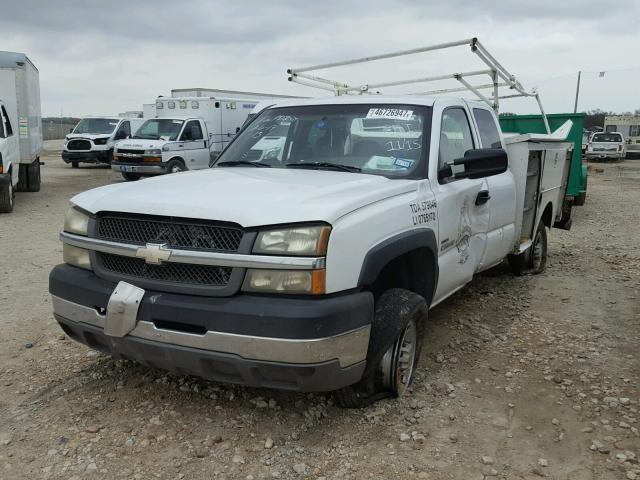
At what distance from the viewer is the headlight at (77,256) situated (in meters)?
3.34

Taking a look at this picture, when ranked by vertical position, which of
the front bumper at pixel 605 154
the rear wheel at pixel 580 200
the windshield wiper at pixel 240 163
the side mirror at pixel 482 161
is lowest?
the rear wheel at pixel 580 200

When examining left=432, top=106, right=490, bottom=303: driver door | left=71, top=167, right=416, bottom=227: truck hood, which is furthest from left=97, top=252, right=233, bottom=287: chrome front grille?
left=432, top=106, right=490, bottom=303: driver door

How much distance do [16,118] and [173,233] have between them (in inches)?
465

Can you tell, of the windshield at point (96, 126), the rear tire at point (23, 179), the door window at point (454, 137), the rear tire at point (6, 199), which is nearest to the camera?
the door window at point (454, 137)

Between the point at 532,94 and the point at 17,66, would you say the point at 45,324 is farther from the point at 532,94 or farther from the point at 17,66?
the point at 17,66

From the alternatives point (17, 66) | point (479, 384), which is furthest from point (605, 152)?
point (479, 384)

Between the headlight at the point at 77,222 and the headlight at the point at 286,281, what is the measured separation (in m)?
1.13

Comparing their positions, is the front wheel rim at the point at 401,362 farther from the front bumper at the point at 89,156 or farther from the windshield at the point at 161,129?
the front bumper at the point at 89,156

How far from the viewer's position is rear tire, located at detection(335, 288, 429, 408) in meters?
3.31

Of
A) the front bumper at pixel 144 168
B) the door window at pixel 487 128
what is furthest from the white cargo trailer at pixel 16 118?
the door window at pixel 487 128

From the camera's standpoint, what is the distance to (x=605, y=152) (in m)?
33.3

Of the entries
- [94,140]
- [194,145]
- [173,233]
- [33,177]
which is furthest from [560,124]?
[94,140]

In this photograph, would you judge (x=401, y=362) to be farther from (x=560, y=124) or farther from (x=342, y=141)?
(x=560, y=124)

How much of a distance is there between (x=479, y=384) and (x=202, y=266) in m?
2.12
